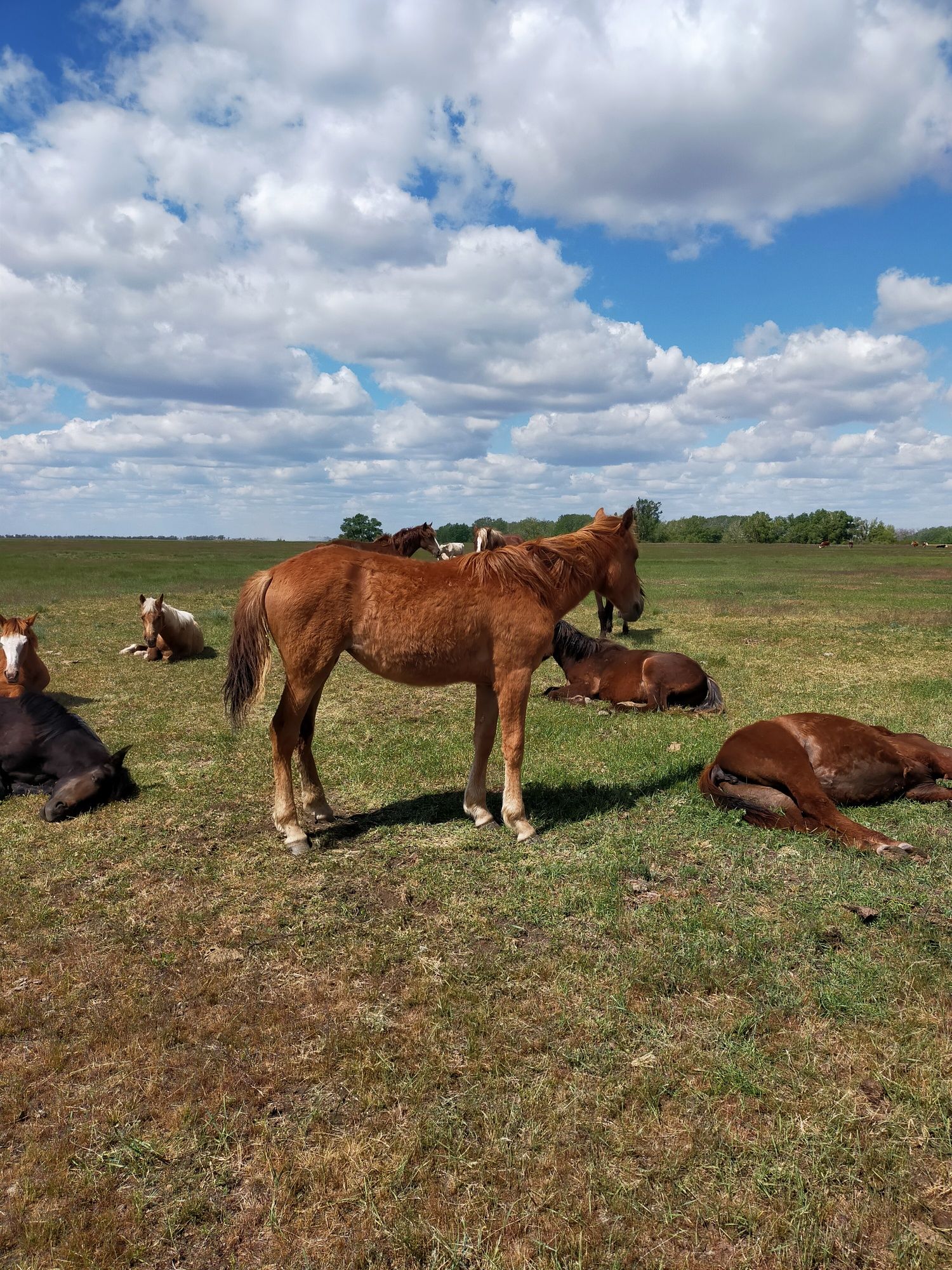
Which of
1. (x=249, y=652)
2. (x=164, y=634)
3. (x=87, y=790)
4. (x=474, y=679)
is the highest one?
(x=249, y=652)

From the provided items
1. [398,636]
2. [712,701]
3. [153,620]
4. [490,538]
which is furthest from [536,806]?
[153,620]

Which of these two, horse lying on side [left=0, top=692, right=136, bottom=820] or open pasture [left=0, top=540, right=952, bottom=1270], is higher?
horse lying on side [left=0, top=692, right=136, bottom=820]

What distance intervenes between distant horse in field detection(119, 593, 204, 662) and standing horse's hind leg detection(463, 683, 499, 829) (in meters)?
9.27

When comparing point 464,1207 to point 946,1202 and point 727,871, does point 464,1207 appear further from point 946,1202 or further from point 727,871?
point 727,871

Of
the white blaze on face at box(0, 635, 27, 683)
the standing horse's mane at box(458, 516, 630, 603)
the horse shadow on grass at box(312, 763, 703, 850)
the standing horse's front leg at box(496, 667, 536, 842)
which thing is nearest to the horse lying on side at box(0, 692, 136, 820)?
the white blaze on face at box(0, 635, 27, 683)

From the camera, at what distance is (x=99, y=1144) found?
8.78 feet

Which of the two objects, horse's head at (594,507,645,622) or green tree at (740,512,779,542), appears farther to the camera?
green tree at (740,512,779,542)

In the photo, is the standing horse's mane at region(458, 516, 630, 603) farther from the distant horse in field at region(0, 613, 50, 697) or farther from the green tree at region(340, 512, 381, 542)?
the green tree at region(340, 512, 381, 542)

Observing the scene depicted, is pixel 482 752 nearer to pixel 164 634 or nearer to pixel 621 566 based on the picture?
pixel 621 566

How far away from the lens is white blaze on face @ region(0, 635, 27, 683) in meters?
8.47

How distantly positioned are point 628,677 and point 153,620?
8.92m

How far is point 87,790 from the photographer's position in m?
6.11

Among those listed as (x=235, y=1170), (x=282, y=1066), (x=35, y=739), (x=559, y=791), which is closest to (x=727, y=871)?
(x=559, y=791)

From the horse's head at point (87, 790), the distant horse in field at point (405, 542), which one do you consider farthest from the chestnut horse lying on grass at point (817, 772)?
the distant horse in field at point (405, 542)
